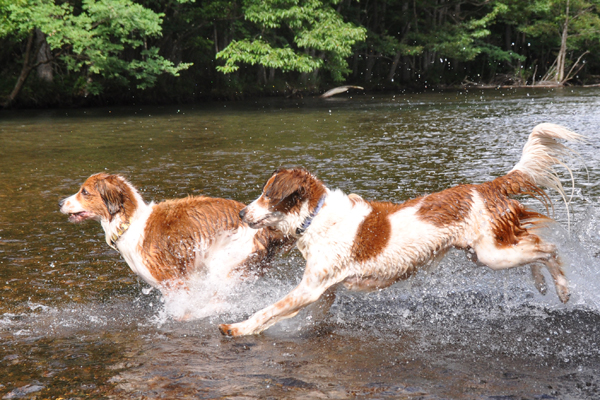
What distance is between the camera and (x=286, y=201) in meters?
4.41

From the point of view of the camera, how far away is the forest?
22562mm

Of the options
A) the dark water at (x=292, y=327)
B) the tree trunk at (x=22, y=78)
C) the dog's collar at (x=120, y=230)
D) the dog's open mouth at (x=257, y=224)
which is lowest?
A: the dark water at (x=292, y=327)

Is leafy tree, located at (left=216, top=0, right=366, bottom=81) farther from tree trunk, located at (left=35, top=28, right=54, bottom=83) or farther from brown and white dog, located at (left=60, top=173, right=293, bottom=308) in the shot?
brown and white dog, located at (left=60, top=173, right=293, bottom=308)

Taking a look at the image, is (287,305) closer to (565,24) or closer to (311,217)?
(311,217)

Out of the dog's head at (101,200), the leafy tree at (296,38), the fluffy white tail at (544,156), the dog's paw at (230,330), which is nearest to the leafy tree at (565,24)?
the leafy tree at (296,38)

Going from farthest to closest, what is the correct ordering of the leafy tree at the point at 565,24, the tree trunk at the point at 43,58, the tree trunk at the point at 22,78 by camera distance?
the leafy tree at the point at 565,24
the tree trunk at the point at 43,58
the tree trunk at the point at 22,78

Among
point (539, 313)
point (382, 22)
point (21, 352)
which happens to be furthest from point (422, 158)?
point (382, 22)

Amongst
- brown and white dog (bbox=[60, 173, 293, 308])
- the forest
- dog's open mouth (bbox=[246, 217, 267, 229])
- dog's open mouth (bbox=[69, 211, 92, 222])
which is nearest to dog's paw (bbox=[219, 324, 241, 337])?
brown and white dog (bbox=[60, 173, 293, 308])

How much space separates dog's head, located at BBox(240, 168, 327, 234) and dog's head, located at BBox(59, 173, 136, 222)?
1071mm

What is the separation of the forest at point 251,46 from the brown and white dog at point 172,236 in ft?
59.9

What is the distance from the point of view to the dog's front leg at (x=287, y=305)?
435 centimetres

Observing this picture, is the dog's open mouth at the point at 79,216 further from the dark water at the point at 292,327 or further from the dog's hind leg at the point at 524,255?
the dog's hind leg at the point at 524,255

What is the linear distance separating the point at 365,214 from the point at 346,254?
13.8 inches

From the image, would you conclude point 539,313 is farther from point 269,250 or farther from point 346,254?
point 269,250
